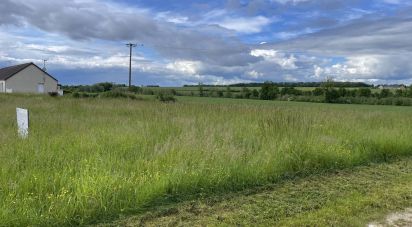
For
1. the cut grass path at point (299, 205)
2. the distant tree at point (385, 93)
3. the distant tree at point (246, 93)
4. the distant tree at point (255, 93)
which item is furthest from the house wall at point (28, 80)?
the cut grass path at point (299, 205)

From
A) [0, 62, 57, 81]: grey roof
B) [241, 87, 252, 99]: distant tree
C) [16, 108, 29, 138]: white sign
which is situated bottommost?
[241, 87, 252, 99]: distant tree

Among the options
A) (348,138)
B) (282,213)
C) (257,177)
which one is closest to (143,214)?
(282,213)

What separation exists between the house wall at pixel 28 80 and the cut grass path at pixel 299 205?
68.1 meters

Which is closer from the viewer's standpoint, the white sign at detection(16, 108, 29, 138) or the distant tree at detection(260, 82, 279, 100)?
the white sign at detection(16, 108, 29, 138)

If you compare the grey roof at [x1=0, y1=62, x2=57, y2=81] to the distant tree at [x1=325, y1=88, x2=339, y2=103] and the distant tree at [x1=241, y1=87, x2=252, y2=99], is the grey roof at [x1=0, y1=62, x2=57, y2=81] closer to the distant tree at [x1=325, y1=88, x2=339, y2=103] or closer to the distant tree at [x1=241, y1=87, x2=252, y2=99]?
the distant tree at [x1=241, y1=87, x2=252, y2=99]

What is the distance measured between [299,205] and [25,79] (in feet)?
231

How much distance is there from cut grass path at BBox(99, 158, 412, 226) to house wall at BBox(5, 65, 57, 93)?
6813 centimetres

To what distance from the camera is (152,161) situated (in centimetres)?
684

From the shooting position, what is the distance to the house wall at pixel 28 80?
220ft

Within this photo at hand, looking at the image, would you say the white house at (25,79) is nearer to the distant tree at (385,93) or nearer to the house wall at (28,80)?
the house wall at (28,80)

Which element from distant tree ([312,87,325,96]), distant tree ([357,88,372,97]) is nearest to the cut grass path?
distant tree ([357,88,372,97])

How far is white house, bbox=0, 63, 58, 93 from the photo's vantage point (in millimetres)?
66750

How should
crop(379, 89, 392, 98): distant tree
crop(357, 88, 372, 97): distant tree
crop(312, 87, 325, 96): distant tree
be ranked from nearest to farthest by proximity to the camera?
crop(379, 89, 392, 98): distant tree < crop(357, 88, 372, 97): distant tree < crop(312, 87, 325, 96): distant tree

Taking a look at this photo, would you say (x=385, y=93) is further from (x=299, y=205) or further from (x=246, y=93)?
(x=299, y=205)
